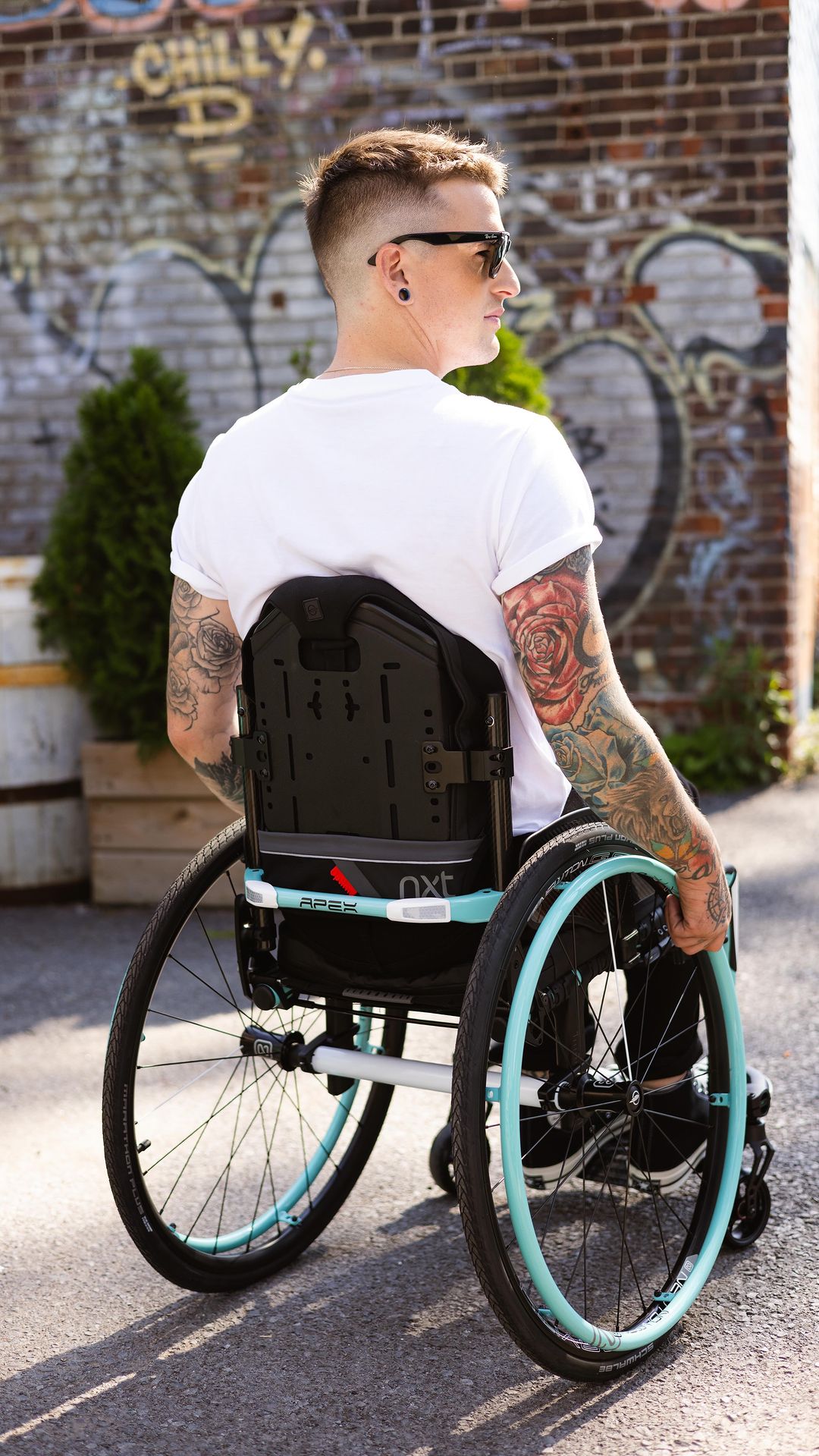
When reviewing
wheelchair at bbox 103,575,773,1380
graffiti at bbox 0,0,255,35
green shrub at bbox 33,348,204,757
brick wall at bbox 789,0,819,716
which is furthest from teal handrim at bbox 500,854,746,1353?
graffiti at bbox 0,0,255,35

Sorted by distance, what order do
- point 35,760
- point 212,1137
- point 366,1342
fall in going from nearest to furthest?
point 366,1342 < point 212,1137 < point 35,760

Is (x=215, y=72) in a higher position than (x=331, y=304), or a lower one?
higher

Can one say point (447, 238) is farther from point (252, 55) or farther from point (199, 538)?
point (252, 55)

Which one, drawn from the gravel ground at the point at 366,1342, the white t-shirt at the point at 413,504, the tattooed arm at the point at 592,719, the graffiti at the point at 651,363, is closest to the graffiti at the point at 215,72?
the graffiti at the point at 651,363

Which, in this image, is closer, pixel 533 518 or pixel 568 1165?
pixel 533 518

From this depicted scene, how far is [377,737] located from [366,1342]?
995 millimetres

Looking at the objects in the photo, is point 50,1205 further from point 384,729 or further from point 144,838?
point 144,838

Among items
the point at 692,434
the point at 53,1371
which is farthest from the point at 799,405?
the point at 53,1371

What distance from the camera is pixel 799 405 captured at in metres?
6.48

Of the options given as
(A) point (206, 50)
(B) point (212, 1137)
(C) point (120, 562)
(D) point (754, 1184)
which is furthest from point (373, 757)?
(A) point (206, 50)

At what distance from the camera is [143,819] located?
185 inches

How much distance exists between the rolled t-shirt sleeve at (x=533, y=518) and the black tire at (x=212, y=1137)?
27.1 inches

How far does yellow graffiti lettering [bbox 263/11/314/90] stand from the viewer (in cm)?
620

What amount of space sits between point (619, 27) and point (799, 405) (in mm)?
1813
